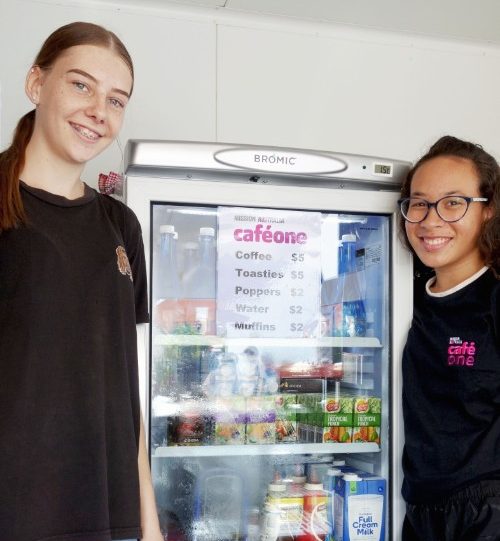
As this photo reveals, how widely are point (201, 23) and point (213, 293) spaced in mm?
1180

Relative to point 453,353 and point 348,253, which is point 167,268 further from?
point 453,353

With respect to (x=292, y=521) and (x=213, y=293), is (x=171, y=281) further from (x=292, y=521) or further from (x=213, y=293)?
(x=292, y=521)

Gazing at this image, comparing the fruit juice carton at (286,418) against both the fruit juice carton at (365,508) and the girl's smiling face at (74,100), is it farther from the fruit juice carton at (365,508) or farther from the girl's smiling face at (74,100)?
the girl's smiling face at (74,100)

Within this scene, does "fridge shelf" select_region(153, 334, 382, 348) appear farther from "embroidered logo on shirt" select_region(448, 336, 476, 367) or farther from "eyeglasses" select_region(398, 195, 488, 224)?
"eyeglasses" select_region(398, 195, 488, 224)

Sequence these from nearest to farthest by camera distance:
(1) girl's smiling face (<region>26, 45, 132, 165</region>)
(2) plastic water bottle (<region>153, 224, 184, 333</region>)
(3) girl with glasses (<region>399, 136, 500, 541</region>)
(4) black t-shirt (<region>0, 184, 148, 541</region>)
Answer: (4) black t-shirt (<region>0, 184, 148, 541</region>) < (1) girl's smiling face (<region>26, 45, 132, 165</region>) < (3) girl with glasses (<region>399, 136, 500, 541</region>) < (2) plastic water bottle (<region>153, 224, 184, 333</region>)

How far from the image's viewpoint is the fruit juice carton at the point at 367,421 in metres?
1.99

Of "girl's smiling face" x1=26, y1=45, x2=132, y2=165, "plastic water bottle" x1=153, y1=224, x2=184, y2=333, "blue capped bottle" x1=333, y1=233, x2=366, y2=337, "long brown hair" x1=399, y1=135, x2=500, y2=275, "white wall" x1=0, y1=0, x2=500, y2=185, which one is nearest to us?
"girl's smiling face" x1=26, y1=45, x2=132, y2=165

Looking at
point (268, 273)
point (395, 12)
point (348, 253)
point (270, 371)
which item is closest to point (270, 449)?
point (270, 371)

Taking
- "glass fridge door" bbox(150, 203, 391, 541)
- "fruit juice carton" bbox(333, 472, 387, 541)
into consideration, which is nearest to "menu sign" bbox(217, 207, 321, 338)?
"glass fridge door" bbox(150, 203, 391, 541)

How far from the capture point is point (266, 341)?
1.94 meters

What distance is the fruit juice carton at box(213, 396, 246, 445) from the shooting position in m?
1.97

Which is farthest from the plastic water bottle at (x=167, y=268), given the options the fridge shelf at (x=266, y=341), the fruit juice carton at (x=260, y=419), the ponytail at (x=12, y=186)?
the ponytail at (x=12, y=186)

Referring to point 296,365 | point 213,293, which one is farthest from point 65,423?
point 296,365

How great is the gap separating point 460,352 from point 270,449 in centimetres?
58
